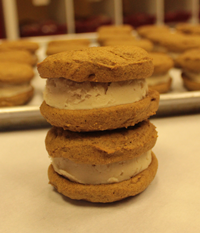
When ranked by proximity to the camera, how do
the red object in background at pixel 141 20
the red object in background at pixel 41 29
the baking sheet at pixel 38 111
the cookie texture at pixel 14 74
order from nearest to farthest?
the baking sheet at pixel 38 111, the cookie texture at pixel 14 74, the red object in background at pixel 41 29, the red object in background at pixel 141 20

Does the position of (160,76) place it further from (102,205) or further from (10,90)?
(102,205)

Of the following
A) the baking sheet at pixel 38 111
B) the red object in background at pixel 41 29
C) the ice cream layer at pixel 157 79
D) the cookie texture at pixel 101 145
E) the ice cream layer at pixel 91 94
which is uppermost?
the ice cream layer at pixel 91 94

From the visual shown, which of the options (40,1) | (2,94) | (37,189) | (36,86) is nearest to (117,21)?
(40,1)

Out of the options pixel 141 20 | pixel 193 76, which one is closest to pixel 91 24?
pixel 141 20

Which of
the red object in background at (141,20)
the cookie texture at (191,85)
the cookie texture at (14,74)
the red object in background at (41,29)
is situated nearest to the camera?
the cookie texture at (14,74)

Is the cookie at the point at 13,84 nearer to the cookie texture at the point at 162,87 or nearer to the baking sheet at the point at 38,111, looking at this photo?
the baking sheet at the point at 38,111

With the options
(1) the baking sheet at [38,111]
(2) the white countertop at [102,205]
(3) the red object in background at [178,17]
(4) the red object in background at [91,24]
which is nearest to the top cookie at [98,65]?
(2) the white countertop at [102,205]

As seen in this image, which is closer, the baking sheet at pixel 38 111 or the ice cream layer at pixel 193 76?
the baking sheet at pixel 38 111

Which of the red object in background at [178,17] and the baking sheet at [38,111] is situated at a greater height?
the red object in background at [178,17]
